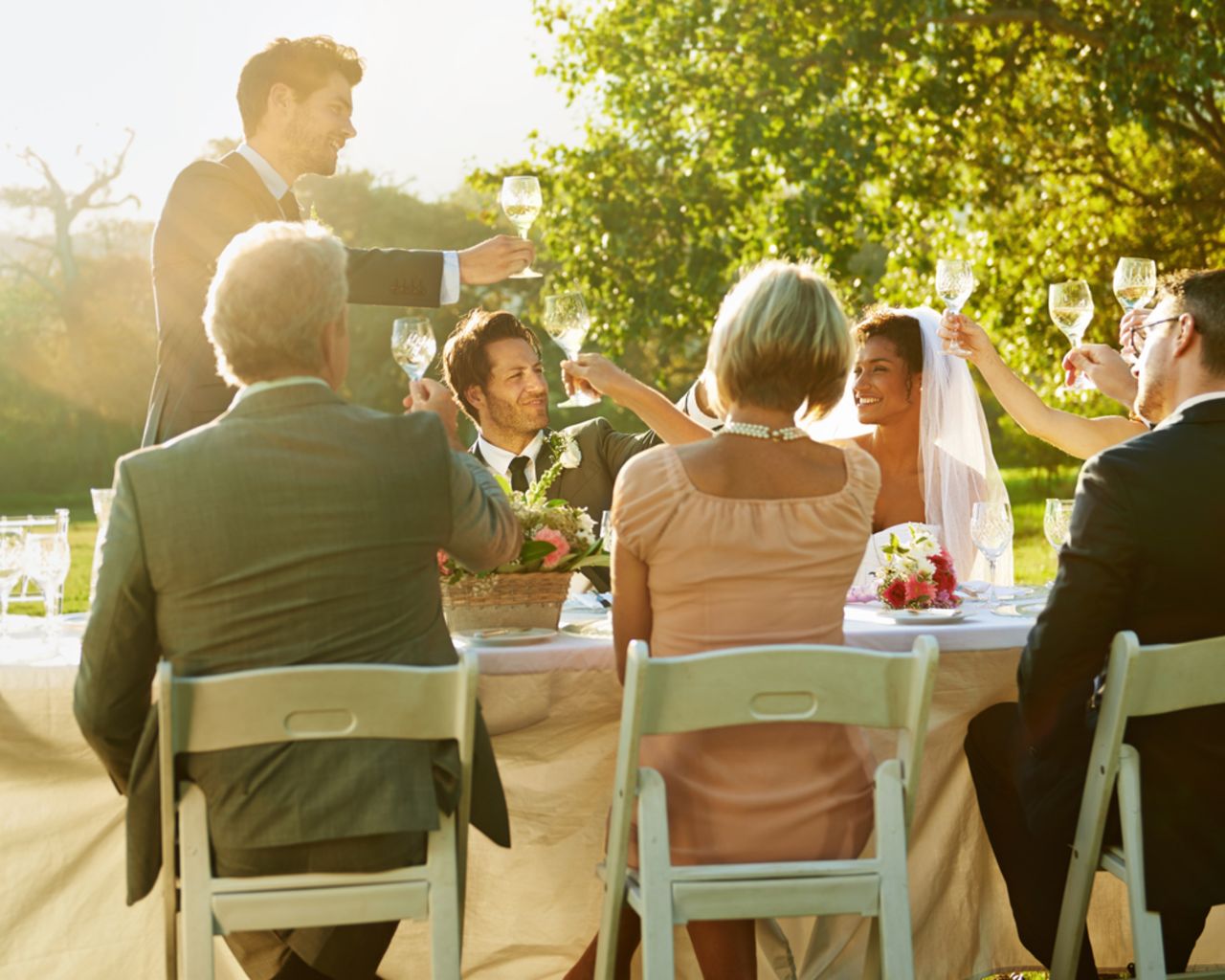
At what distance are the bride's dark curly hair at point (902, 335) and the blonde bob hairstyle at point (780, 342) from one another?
2240mm

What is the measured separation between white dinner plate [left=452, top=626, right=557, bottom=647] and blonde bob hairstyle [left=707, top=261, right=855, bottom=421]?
0.70 meters

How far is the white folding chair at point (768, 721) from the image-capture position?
2531mm

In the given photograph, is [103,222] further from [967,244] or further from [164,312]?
[164,312]

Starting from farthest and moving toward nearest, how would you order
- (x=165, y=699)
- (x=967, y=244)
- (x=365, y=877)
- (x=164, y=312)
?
(x=967, y=244) → (x=164, y=312) → (x=365, y=877) → (x=165, y=699)

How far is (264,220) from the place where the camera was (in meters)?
4.53

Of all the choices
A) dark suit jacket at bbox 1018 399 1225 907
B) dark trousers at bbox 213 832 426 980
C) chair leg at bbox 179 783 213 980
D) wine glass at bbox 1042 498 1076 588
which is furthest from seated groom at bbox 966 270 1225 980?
chair leg at bbox 179 783 213 980

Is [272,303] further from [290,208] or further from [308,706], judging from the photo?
[290,208]

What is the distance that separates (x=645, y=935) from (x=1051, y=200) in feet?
42.9

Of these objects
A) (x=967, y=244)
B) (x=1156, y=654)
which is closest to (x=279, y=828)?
(x=1156, y=654)

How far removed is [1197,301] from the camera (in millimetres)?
3088

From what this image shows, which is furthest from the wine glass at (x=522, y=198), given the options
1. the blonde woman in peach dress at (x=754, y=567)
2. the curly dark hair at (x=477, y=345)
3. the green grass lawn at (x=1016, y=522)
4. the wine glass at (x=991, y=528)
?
the green grass lawn at (x=1016, y=522)

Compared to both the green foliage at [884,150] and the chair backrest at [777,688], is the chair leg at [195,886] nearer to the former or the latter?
the chair backrest at [777,688]

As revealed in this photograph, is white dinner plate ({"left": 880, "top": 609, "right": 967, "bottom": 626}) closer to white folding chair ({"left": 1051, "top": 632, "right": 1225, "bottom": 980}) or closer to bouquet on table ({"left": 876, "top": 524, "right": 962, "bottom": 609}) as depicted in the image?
bouquet on table ({"left": 876, "top": 524, "right": 962, "bottom": 609})

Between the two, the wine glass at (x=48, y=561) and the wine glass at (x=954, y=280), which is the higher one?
the wine glass at (x=954, y=280)
